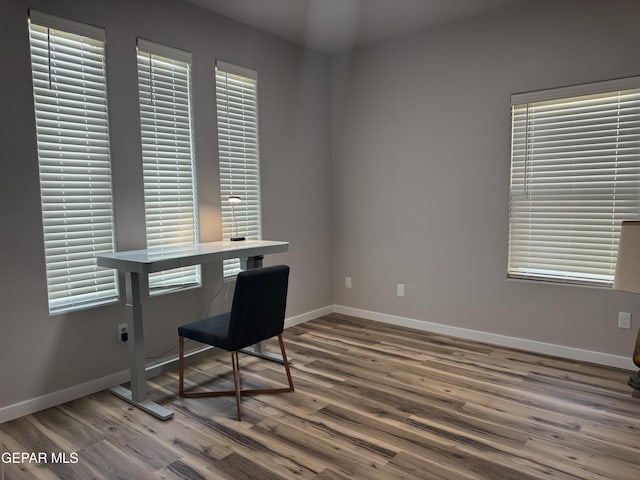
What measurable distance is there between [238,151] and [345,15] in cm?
140

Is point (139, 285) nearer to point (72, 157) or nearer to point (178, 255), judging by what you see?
point (178, 255)

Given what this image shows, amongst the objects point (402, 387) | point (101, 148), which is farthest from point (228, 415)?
point (101, 148)

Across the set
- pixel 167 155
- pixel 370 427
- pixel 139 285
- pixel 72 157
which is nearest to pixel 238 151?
pixel 167 155

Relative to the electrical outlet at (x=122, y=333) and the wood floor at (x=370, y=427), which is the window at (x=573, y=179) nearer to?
the wood floor at (x=370, y=427)

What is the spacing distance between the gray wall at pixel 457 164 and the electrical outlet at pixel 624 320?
0.12ft

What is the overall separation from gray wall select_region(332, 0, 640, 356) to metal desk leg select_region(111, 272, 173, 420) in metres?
2.45

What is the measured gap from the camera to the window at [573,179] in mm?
3180

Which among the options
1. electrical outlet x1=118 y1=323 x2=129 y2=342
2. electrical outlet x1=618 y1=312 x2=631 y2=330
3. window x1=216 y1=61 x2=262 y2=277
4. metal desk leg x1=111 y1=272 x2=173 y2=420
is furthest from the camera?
window x1=216 y1=61 x2=262 y2=277

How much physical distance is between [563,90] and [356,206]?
2060 millimetres

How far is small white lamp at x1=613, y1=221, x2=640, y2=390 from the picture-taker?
8.82ft

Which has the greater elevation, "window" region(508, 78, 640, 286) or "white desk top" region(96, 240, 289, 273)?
"window" region(508, 78, 640, 286)

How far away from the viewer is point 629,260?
8.93ft

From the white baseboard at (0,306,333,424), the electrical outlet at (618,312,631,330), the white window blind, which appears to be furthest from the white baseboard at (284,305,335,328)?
the electrical outlet at (618,312,631,330)

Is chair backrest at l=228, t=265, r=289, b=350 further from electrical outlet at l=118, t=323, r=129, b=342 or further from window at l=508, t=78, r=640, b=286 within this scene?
window at l=508, t=78, r=640, b=286
